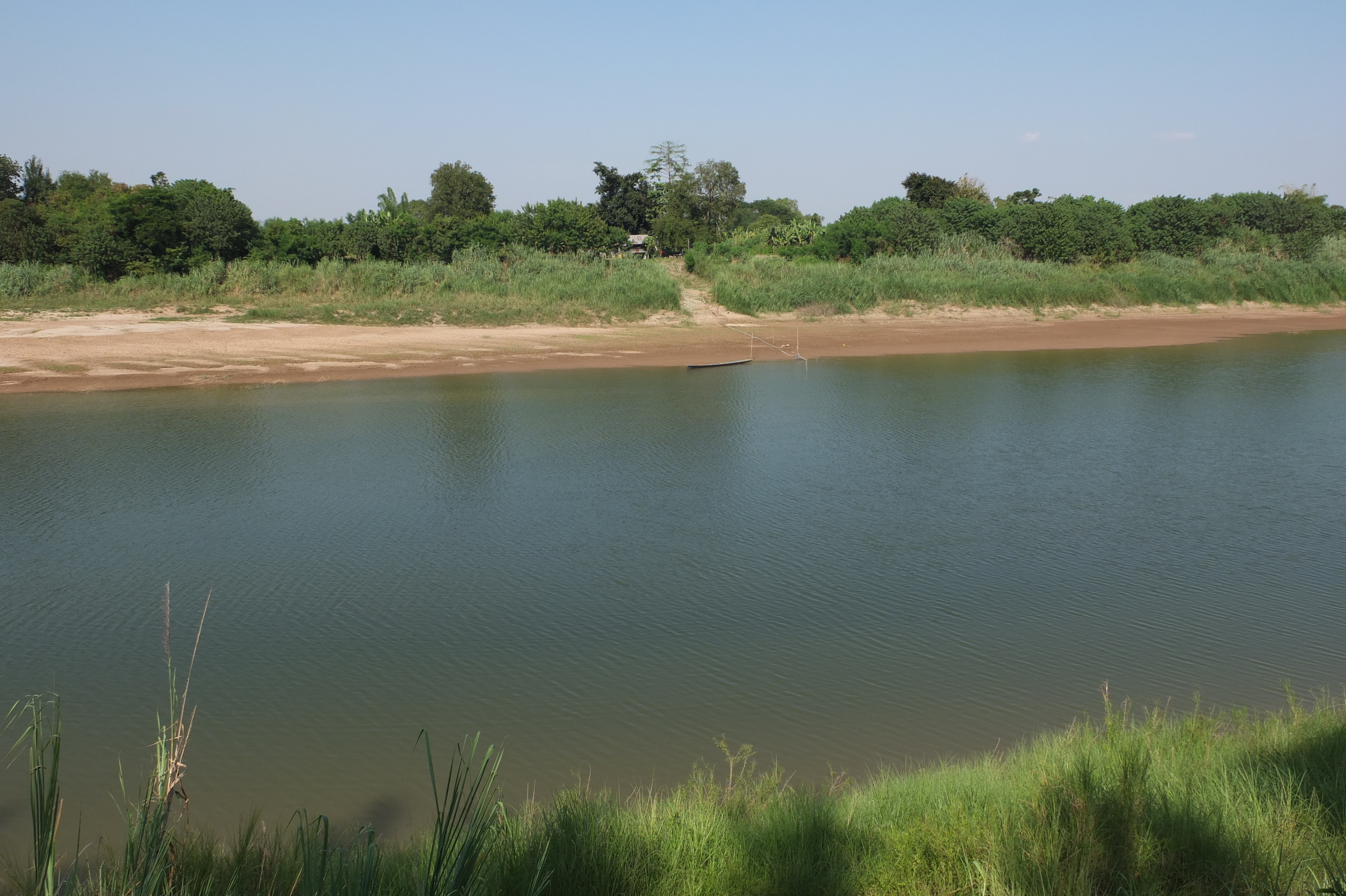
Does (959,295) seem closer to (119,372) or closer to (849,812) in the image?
(119,372)

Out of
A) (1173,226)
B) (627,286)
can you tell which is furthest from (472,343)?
(1173,226)

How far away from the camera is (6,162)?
4712cm

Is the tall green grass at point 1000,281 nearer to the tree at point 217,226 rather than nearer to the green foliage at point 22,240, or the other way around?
the tree at point 217,226

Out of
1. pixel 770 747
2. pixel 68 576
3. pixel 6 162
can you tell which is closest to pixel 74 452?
pixel 68 576

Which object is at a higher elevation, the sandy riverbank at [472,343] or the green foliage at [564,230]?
the green foliage at [564,230]

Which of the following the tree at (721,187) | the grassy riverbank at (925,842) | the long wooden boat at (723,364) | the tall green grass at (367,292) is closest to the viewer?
the grassy riverbank at (925,842)

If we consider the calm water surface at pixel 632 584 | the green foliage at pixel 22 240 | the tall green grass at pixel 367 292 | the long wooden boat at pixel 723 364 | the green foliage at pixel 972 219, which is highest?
the green foliage at pixel 972 219

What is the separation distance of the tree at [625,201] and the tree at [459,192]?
5.91m

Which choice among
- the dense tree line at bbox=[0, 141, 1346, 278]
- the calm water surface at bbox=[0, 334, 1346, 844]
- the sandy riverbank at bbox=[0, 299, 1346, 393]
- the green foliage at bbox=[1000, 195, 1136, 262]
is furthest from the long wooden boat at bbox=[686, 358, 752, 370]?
the green foliage at bbox=[1000, 195, 1136, 262]

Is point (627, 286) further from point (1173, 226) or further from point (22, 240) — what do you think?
point (1173, 226)

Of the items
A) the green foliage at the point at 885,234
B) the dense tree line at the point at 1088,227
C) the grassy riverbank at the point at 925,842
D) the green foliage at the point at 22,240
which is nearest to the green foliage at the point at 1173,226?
the dense tree line at the point at 1088,227

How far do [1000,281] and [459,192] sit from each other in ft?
98.3

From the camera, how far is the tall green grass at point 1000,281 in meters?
33.0

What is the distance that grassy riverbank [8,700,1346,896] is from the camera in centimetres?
355
